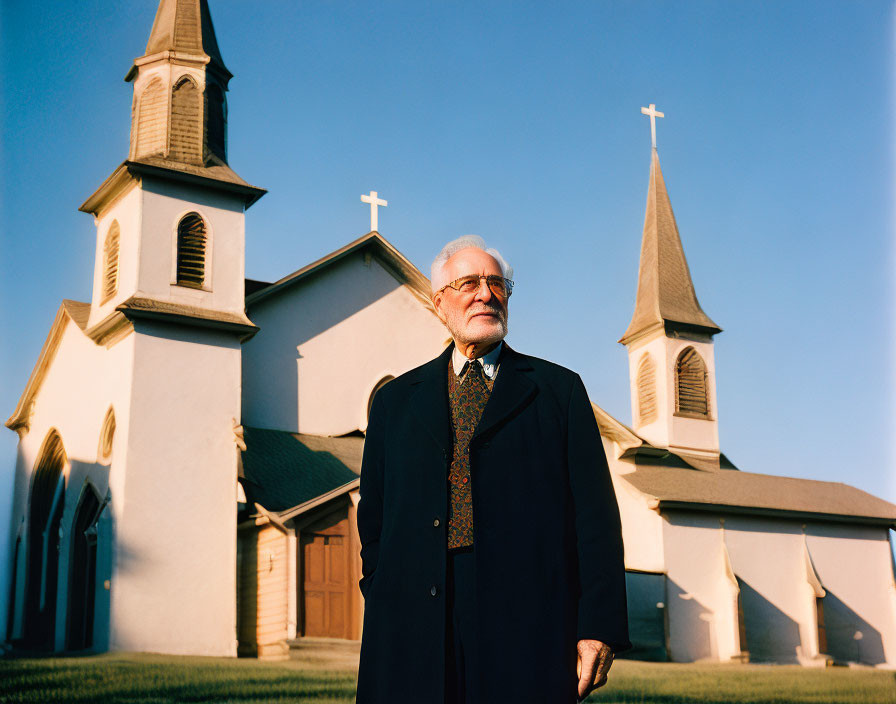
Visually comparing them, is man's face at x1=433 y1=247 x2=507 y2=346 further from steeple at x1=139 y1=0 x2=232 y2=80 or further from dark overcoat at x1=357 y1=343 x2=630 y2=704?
steeple at x1=139 y1=0 x2=232 y2=80

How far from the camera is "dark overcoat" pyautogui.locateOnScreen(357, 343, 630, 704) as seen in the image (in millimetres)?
3711

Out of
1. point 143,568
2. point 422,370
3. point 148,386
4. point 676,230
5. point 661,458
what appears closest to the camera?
point 422,370

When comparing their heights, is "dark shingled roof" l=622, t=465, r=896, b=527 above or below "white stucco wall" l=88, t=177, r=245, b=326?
below

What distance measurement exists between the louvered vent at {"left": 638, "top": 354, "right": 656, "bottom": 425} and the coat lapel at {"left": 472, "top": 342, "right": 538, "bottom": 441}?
25653mm

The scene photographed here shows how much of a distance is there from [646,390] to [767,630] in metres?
7.38

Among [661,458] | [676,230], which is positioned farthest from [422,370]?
[676,230]

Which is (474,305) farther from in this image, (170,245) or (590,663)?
(170,245)

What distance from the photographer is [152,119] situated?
22.9 m

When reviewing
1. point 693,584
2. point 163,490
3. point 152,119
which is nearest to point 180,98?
point 152,119

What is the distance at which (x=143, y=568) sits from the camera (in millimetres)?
19219

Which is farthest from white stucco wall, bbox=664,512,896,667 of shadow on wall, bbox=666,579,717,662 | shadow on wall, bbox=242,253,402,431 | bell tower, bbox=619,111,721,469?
shadow on wall, bbox=242,253,402,431

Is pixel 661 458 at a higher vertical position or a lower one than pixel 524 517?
higher

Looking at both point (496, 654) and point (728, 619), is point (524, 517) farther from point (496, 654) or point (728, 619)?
point (728, 619)

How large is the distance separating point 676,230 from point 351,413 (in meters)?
14.0
